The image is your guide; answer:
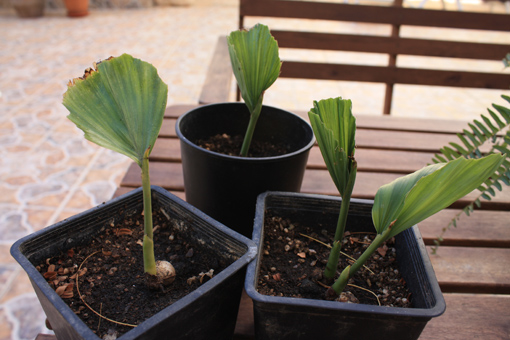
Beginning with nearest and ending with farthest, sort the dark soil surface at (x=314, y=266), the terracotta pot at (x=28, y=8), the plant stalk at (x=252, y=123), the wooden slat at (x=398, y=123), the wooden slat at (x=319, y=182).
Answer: the dark soil surface at (x=314, y=266)
the plant stalk at (x=252, y=123)
the wooden slat at (x=319, y=182)
the wooden slat at (x=398, y=123)
the terracotta pot at (x=28, y=8)

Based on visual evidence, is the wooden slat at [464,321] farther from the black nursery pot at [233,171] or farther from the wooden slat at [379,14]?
the wooden slat at [379,14]

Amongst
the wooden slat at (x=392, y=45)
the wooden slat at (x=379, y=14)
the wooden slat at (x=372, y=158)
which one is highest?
the wooden slat at (x=379, y=14)

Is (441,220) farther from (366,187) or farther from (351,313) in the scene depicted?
(351,313)

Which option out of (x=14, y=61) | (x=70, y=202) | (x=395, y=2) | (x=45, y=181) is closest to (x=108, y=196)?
(x=70, y=202)

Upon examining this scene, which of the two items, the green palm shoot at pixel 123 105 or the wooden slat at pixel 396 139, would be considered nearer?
the green palm shoot at pixel 123 105

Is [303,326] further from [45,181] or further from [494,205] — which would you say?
[45,181]

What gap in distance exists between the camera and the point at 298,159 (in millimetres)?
636

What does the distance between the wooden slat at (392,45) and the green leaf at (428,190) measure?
1.20 meters

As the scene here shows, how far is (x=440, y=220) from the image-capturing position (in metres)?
0.82

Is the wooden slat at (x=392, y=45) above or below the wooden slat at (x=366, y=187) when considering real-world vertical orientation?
above

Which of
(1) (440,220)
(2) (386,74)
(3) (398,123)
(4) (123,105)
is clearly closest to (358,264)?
(4) (123,105)

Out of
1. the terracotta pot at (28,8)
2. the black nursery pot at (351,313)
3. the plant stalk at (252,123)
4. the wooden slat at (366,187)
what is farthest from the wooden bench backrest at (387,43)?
the terracotta pot at (28,8)

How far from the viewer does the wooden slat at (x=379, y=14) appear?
1512mm

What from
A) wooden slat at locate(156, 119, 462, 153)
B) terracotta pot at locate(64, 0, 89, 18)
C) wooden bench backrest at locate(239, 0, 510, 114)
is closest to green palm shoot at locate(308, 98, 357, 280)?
wooden slat at locate(156, 119, 462, 153)
